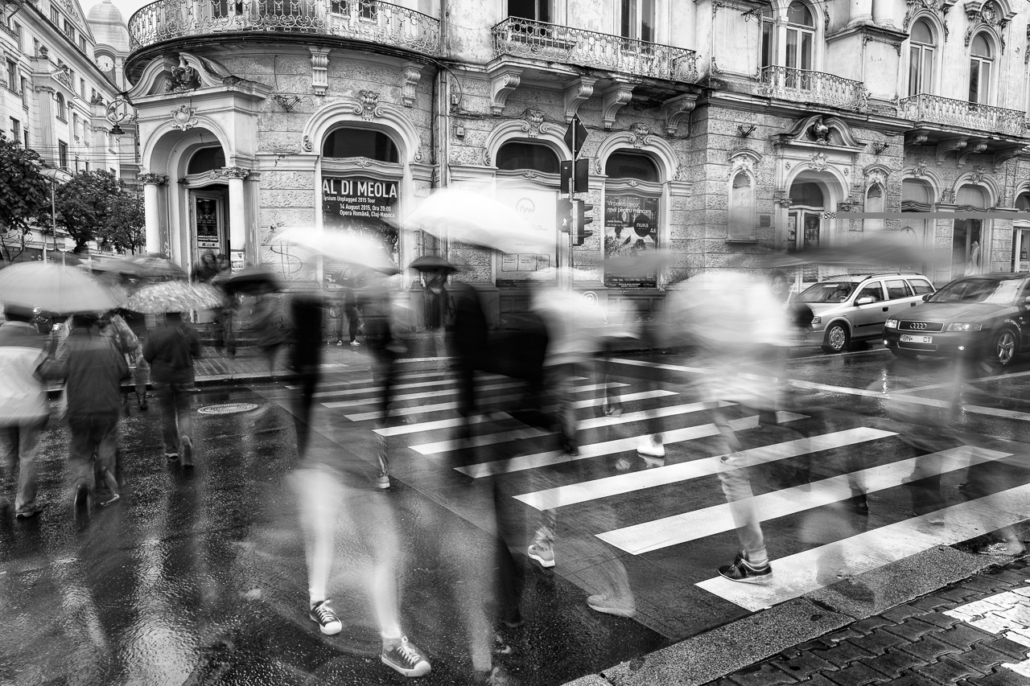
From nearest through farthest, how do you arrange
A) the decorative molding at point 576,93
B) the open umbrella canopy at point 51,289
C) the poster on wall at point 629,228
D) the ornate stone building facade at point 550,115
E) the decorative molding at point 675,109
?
the open umbrella canopy at point 51,289 < the ornate stone building facade at point 550,115 < the decorative molding at point 576,93 < the decorative molding at point 675,109 < the poster on wall at point 629,228

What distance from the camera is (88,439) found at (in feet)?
18.7

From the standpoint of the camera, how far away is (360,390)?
37.9ft

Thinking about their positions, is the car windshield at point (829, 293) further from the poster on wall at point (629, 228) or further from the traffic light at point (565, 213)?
the traffic light at point (565, 213)

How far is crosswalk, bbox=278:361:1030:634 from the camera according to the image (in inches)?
171

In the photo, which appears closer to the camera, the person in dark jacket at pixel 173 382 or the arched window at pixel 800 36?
the person in dark jacket at pixel 173 382

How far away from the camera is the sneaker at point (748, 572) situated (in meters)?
4.37

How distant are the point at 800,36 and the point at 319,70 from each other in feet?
49.5

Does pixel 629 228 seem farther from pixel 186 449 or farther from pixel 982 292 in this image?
pixel 186 449

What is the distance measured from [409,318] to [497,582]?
67.4 inches

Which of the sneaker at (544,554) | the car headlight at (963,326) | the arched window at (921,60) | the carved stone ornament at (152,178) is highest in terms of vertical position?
the arched window at (921,60)

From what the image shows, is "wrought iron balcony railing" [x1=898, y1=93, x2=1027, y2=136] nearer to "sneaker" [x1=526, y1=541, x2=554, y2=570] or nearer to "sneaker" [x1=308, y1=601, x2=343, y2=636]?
"sneaker" [x1=526, y1=541, x2=554, y2=570]

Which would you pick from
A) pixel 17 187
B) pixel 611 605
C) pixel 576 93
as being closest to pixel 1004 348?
pixel 576 93

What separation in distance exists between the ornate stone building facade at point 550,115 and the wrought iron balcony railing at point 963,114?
11 centimetres

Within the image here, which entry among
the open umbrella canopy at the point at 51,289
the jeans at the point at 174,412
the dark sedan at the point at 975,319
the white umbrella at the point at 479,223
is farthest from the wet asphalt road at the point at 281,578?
the dark sedan at the point at 975,319
